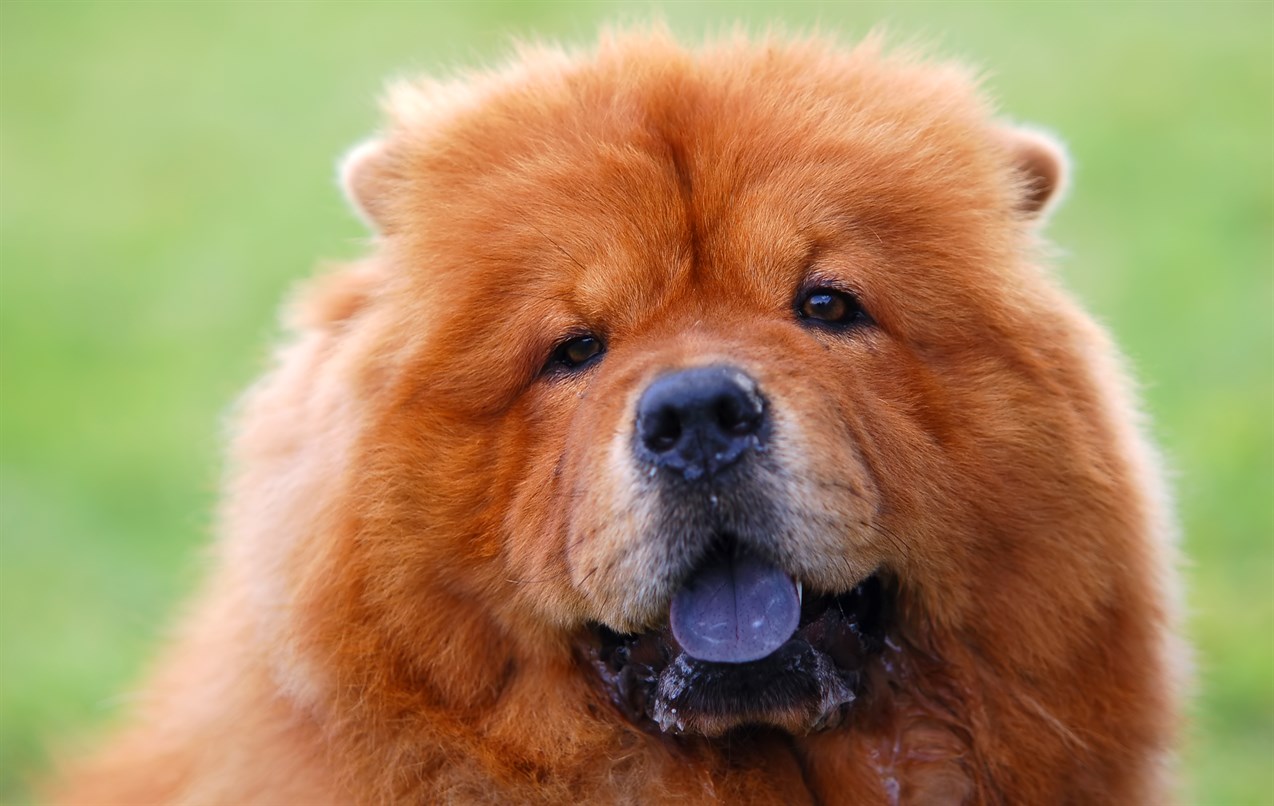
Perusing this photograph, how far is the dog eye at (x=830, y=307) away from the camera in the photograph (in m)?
3.62

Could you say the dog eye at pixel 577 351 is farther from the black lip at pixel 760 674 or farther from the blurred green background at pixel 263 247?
the blurred green background at pixel 263 247

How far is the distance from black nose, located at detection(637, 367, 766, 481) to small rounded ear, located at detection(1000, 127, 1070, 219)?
1281 mm

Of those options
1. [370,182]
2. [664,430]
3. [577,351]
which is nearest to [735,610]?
[664,430]

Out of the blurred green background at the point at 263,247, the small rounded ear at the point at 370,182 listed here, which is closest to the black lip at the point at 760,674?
the small rounded ear at the point at 370,182

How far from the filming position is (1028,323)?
377 centimetres

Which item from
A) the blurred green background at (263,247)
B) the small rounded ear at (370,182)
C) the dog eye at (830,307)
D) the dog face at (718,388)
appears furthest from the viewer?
the blurred green background at (263,247)

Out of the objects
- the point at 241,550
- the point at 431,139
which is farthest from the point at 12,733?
the point at 431,139

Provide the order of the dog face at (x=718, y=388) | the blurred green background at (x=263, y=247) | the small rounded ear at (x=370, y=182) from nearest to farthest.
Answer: the dog face at (x=718, y=388), the small rounded ear at (x=370, y=182), the blurred green background at (x=263, y=247)

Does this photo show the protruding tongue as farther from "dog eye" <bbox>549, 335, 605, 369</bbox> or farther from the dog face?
"dog eye" <bbox>549, 335, 605, 369</bbox>

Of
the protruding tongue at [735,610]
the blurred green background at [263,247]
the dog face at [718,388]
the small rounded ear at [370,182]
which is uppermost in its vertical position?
the small rounded ear at [370,182]

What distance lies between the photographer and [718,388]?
3.22 metres

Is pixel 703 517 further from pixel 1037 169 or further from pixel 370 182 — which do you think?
pixel 1037 169

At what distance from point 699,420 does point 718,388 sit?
0.28 ft

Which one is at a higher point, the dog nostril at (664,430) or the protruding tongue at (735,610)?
the dog nostril at (664,430)
